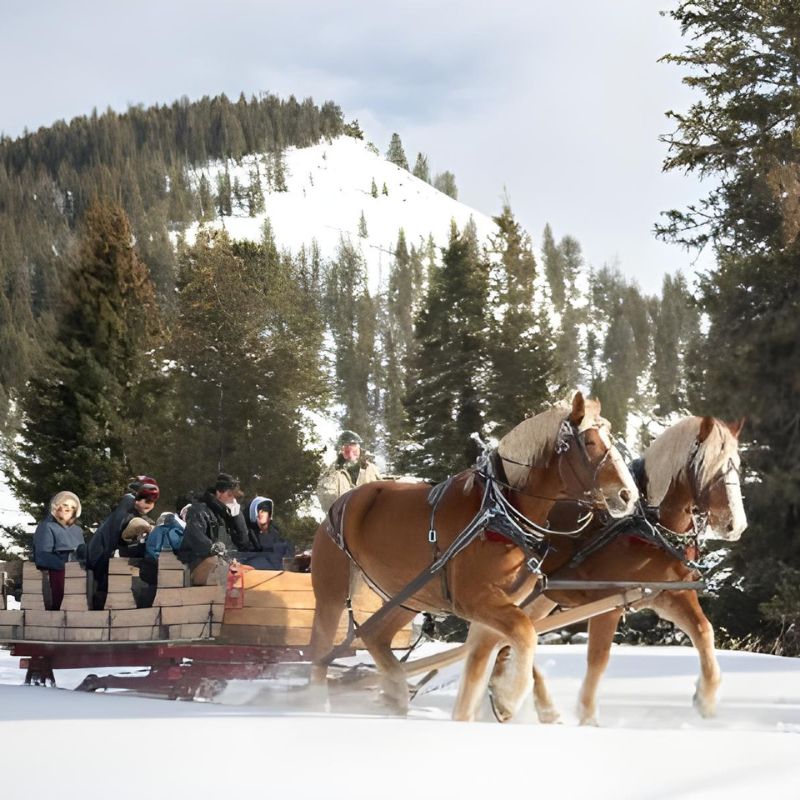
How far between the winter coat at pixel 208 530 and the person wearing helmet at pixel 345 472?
72 cm

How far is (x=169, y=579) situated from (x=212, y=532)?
655 mm

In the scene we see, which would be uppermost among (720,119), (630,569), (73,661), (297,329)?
(720,119)

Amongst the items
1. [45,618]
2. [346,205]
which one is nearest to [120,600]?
[45,618]

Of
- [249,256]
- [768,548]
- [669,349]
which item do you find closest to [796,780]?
[768,548]

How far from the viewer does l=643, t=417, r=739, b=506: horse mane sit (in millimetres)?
7637

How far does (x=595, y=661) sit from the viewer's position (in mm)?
7445

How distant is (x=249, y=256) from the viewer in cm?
3556

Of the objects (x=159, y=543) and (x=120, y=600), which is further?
(x=159, y=543)

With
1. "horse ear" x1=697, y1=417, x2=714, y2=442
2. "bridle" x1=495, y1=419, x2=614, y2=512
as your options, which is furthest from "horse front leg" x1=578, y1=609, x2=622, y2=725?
"horse ear" x1=697, y1=417, x2=714, y2=442

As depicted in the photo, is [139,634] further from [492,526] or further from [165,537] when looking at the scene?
[492,526]

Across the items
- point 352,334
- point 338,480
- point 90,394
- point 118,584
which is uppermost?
point 352,334

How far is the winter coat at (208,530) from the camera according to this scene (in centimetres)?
852

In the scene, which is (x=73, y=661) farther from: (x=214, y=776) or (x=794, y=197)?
(x=794, y=197)

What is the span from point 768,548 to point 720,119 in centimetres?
680
